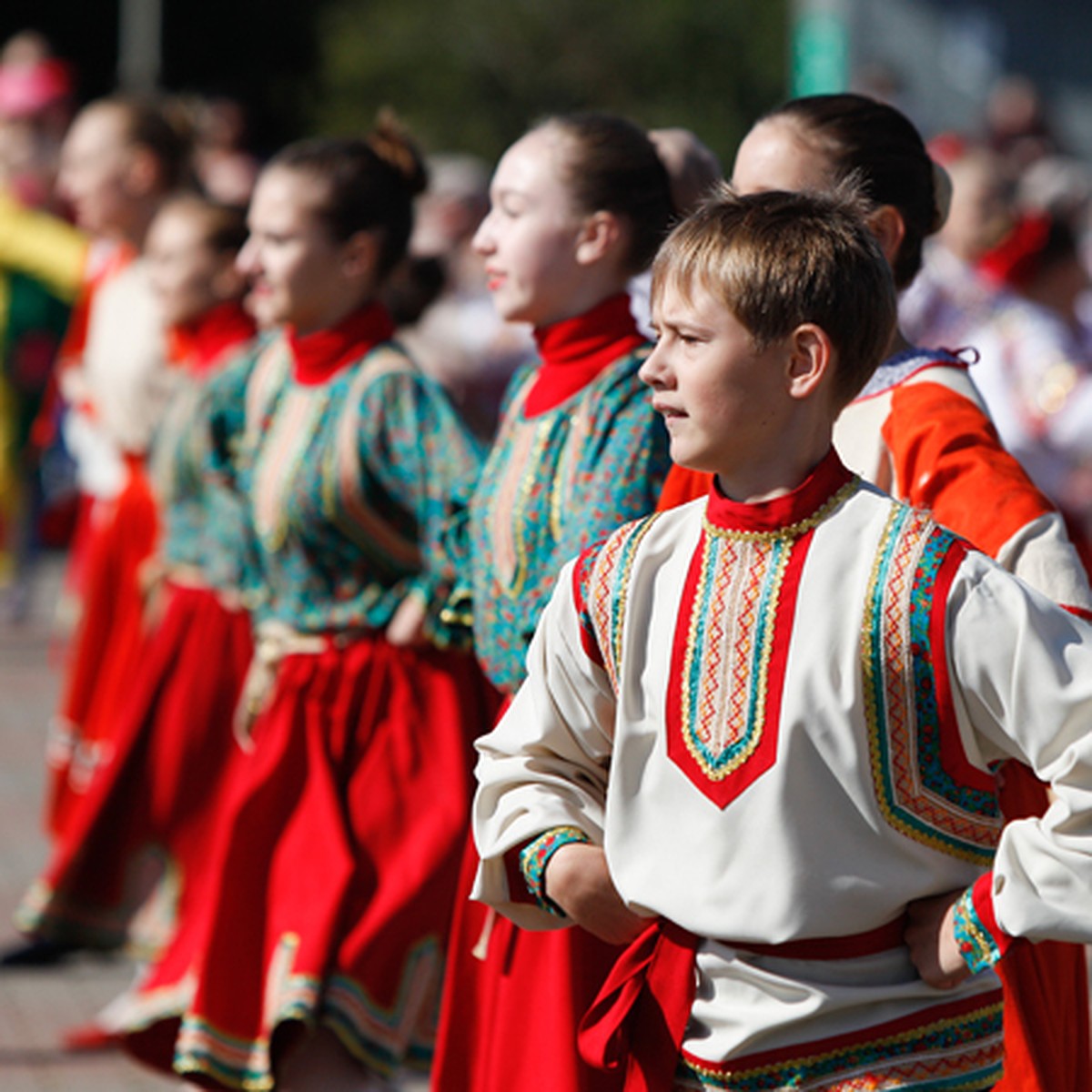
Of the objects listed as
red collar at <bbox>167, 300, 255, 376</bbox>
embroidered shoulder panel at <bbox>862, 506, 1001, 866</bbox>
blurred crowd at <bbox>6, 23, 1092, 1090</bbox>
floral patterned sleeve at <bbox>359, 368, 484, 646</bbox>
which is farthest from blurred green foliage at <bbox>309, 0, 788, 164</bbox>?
embroidered shoulder panel at <bbox>862, 506, 1001, 866</bbox>

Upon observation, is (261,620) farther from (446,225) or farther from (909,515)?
(446,225)

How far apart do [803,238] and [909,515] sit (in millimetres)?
329

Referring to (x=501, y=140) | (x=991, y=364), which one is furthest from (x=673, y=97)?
(x=991, y=364)

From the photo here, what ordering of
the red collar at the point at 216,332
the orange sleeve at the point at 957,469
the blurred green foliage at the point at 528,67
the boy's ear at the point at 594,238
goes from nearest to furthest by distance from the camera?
the orange sleeve at the point at 957,469
the boy's ear at the point at 594,238
the red collar at the point at 216,332
the blurred green foliage at the point at 528,67

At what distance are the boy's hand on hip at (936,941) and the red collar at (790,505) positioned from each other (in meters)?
0.44

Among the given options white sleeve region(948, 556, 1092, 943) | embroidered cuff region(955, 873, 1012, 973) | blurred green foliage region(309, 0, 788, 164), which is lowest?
embroidered cuff region(955, 873, 1012, 973)

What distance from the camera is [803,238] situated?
94.4 inches

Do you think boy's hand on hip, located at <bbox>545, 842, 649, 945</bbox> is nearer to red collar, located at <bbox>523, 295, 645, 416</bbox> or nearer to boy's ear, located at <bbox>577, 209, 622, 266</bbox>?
red collar, located at <bbox>523, 295, 645, 416</bbox>

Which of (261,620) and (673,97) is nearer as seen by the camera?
(261,620)

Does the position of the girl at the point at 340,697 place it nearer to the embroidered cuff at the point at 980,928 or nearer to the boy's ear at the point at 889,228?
the boy's ear at the point at 889,228

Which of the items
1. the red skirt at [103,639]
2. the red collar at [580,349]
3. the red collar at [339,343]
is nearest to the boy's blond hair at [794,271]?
the red collar at [580,349]

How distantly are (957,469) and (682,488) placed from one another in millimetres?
388

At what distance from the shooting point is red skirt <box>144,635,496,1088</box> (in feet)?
12.7

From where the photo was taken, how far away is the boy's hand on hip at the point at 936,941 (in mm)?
2295
